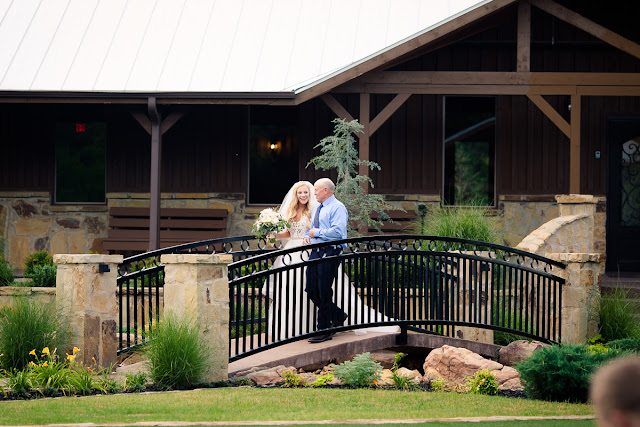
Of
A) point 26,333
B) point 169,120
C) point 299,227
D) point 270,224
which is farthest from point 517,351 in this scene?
point 169,120

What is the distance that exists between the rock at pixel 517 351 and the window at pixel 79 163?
30.5ft

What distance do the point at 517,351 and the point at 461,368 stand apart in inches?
57.6

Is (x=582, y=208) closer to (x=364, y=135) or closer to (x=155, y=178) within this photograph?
(x=364, y=135)

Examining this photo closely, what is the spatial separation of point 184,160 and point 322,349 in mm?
7963

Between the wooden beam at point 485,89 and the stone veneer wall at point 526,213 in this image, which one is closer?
the wooden beam at point 485,89

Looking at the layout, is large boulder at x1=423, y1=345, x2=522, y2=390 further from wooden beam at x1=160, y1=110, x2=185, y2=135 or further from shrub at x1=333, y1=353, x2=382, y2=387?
wooden beam at x1=160, y1=110, x2=185, y2=135

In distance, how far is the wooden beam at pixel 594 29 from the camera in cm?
1298

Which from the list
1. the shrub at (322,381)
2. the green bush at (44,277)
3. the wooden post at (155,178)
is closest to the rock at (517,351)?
the shrub at (322,381)

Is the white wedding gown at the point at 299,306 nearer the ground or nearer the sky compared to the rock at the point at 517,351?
nearer the sky

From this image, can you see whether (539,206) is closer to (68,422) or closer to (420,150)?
(420,150)

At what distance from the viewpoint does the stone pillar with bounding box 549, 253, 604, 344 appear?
9867 mm

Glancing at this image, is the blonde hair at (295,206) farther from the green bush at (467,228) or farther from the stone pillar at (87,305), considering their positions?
the green bush at (467,228)

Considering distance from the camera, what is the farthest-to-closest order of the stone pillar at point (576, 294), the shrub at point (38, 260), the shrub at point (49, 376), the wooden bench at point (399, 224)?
the wooden bench at point (399, 224) < the shrub at point (38, 260) < the stone pillar at point (576, 294) < the shrub at point (49, 376)

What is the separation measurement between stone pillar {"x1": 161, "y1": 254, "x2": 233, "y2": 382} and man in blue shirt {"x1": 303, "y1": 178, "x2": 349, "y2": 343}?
1.36 m
